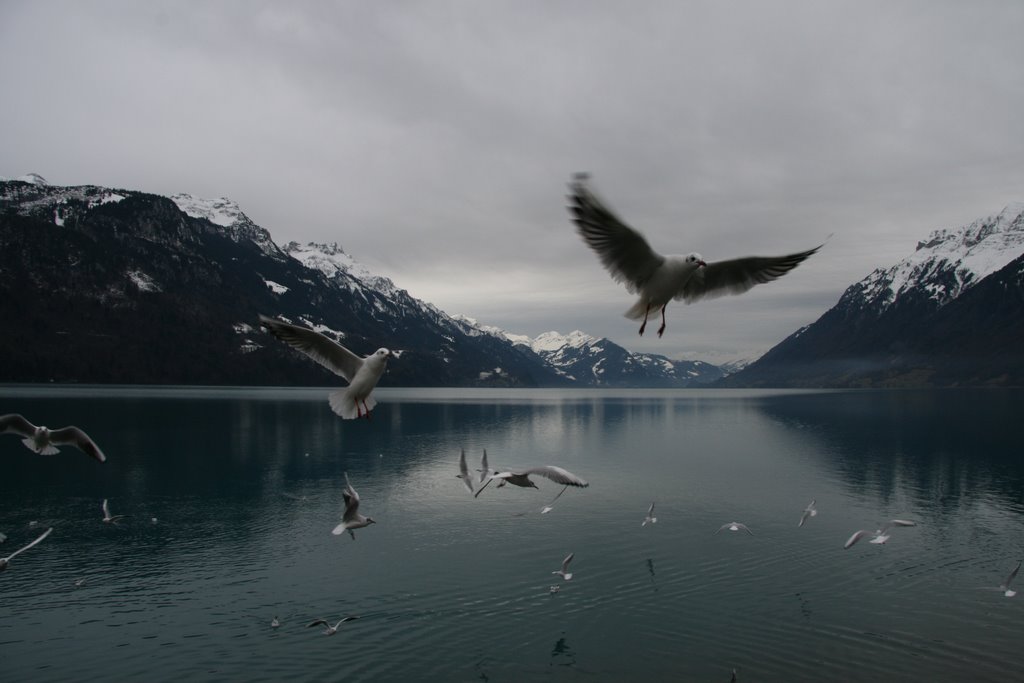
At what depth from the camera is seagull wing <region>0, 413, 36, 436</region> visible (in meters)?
14.4

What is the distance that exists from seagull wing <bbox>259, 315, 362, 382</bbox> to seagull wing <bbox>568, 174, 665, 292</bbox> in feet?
18.9

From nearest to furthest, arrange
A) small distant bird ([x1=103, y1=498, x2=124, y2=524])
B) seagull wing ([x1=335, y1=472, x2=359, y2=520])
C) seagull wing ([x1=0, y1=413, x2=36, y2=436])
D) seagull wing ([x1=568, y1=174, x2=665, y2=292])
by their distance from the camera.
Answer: seagull wing ([x1=568, y1=174, x2=665, y2=292])
seagull wing ([x1=0, y1=413, x2=36, y2=436])
seagull wing ([x1=335, y1=472, x2=359, y2=520])
small distant bird ([x1=103, y1=498, x2=124, y2=524])

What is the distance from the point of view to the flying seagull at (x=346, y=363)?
13.4 metres

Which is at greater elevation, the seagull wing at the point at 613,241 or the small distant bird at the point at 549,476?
the seagull wing at the point at 613,241

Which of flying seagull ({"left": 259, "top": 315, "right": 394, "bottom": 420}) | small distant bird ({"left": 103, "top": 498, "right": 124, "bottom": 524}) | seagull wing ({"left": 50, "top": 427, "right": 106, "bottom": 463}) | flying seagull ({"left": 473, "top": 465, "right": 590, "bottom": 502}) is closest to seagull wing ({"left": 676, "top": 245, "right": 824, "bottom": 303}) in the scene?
flying seagull ({"left": 473, "top": 465, "right": 590, "bottom": 502})

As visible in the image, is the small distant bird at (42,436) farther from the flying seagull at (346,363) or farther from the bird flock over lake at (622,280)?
the flying seagull at (346,363)

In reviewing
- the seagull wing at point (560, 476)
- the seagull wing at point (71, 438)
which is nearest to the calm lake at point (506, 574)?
the seagull wing at point (560, 476)

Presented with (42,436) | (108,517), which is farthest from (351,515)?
(108,517)

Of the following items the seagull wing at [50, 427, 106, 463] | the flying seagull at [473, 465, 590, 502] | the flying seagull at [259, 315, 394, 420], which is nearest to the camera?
the flying seagull at [259, 315, 394, 420]

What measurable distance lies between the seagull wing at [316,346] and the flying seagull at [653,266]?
→ 5.78m

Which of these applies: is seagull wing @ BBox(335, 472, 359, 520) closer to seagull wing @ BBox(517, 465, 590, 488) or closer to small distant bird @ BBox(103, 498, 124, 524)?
seagull wing @ BBox(517, 465, 590, 488)

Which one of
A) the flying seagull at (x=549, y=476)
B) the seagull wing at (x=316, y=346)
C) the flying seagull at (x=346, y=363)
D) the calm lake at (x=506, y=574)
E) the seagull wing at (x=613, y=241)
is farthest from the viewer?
the calm lake at (x=506, y=574)

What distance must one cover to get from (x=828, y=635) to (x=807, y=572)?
249 inches

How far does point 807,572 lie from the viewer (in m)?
28.0
